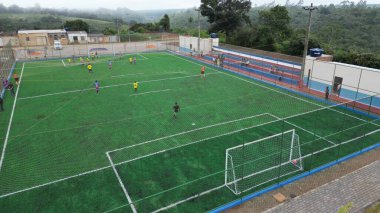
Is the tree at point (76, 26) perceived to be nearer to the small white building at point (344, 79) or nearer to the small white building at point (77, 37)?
the small white building at point (77, 37)

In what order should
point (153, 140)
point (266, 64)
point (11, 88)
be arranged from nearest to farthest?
point (153, 140) < point (11, 88) < point (266, 64)

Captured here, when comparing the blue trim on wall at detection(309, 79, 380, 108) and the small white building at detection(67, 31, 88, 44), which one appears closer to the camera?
the blue trim on wall at detection(309, 79, 380, 108)

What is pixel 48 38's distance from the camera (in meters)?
67.9

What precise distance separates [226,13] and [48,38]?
42254 mm

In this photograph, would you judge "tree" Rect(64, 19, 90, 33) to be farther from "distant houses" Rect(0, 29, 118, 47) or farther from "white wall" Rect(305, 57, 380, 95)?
"white wall" Rect(305, 57, 380, 95)

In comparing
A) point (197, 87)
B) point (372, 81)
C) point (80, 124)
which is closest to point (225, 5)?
point (197, 87)

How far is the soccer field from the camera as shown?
11.8m

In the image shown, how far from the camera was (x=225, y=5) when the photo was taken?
63.3 m

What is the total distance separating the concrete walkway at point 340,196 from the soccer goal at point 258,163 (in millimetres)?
1533

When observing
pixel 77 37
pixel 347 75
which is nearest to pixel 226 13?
pixel 77 37

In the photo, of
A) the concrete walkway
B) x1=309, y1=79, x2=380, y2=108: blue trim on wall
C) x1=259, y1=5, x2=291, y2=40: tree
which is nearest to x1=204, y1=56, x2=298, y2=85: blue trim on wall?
x1=309, y1=79, x2=380, y2=108: blue trim on wall

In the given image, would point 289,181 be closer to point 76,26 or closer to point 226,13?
point 226,13

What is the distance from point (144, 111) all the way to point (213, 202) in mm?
11643

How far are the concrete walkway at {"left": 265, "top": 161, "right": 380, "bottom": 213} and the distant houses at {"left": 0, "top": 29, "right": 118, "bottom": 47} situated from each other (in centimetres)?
6594
